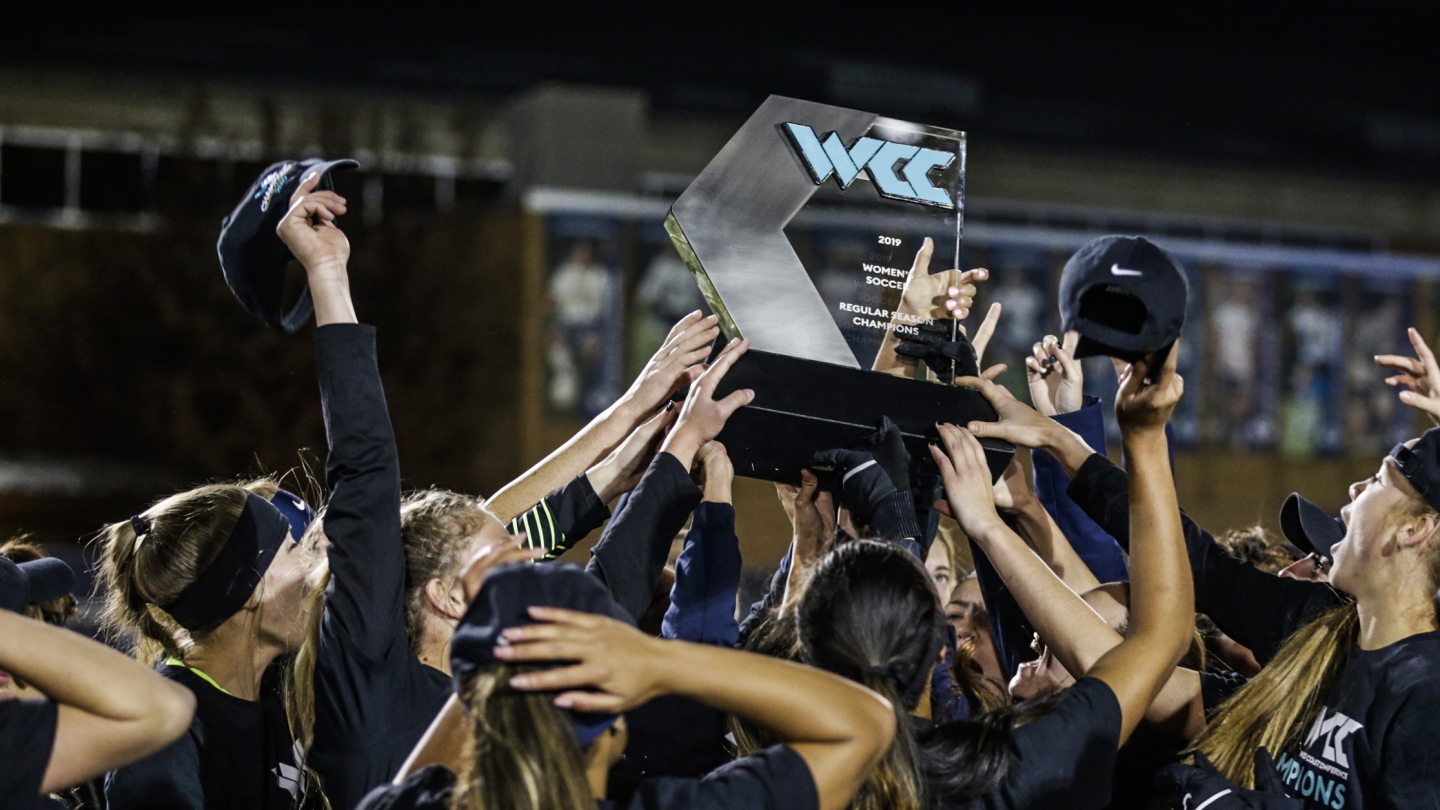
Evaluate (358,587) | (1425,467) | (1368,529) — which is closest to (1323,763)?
(1368,529)

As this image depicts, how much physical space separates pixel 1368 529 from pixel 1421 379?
0.45 m

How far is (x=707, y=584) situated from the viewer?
2596mm

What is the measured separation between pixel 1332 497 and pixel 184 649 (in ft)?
53.4

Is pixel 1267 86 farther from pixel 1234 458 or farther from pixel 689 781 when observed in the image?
pixel 689 781

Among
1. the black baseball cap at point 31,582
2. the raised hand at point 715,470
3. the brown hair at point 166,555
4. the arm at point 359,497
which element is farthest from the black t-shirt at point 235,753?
the raised hand at point 715,470

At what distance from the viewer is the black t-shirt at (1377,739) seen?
249 centimetres

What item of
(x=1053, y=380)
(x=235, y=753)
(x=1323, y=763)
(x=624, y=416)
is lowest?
(x=235, y=753)

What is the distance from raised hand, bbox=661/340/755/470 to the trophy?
76 millimetres

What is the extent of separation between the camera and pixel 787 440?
2.82 meters

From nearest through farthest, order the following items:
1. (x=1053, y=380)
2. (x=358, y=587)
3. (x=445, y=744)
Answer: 1. (x=445, y=744)
2. (x=358, y=587)
3. (x=1053, y=380)

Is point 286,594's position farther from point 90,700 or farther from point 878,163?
point 878,163

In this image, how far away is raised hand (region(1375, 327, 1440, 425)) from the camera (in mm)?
2822

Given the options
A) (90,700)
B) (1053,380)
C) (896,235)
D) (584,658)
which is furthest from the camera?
(1053,380)

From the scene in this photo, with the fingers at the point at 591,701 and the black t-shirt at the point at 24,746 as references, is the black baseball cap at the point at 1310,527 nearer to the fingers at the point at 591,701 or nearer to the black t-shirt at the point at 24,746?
the fingers at the point at 591,701
